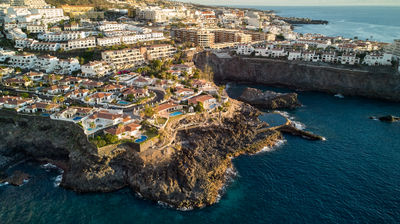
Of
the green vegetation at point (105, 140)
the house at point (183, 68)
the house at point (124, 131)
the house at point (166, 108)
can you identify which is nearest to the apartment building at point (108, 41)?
the house at point (183, 68)

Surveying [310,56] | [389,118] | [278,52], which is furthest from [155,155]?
[310,56]

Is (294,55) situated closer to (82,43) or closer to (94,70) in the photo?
Answer: (94,70)

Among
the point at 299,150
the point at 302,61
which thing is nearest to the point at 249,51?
the point at 302,61

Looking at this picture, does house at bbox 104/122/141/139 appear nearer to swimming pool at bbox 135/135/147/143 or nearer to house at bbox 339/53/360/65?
swimming pool at bbox 135/135/147/143

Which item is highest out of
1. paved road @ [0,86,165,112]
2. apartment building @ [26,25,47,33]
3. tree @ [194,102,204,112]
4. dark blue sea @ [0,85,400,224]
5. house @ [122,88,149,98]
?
apartment building @ [26,25,47,33]

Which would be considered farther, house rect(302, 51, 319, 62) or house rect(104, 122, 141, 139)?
house rect(302, 51, 319, 62)

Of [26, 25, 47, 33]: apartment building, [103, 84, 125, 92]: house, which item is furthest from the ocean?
[26, 25, 47, 33]: apartment building
